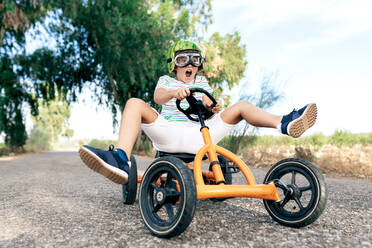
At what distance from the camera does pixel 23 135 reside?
11.4 m

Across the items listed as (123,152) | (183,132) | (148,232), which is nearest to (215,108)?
(183,132)

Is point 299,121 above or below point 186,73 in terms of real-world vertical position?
below

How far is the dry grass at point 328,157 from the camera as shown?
5.09m

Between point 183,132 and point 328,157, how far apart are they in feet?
14.1

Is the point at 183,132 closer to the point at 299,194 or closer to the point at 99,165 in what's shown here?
the point at 99,165

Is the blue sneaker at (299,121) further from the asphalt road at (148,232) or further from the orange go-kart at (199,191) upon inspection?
the asphalt road at (148,232)

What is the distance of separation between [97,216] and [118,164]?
46cm

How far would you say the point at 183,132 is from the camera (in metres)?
2.19

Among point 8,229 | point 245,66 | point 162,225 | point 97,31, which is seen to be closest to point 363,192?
point 162,225

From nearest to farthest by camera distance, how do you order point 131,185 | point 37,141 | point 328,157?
point 131,185, point 328,157, point 37,141

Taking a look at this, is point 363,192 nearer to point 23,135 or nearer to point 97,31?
point 97,31

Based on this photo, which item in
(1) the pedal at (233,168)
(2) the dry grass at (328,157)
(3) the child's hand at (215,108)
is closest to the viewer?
(1) the pedal at (233,168)

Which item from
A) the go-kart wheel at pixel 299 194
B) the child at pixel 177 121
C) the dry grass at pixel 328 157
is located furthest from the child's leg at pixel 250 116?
the dry grass at pixel 328 157

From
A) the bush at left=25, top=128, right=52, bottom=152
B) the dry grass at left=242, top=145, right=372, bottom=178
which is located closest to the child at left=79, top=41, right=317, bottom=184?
the dry grass at left=242, top=145, right=372, bottom=178
